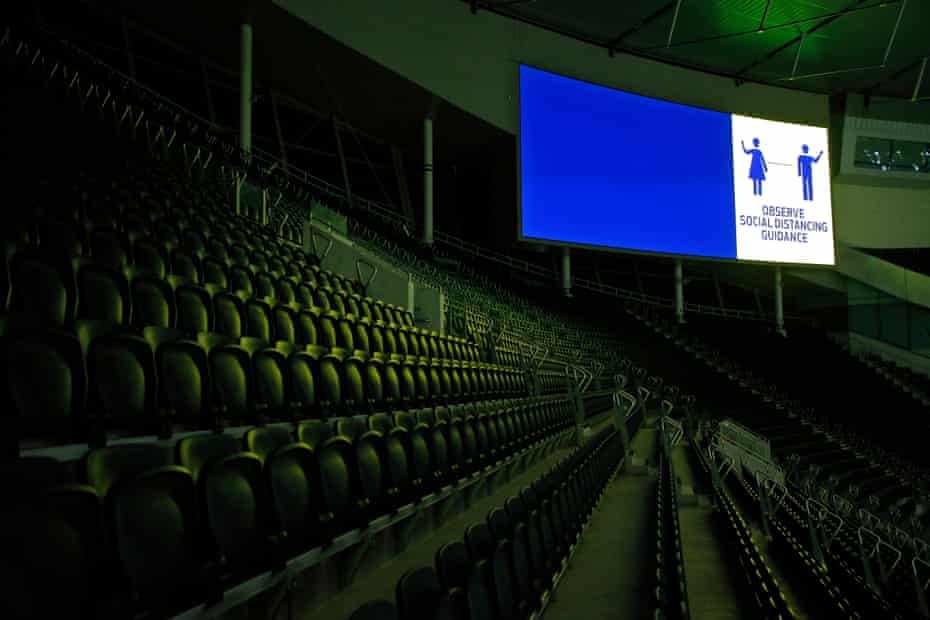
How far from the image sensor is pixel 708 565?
261 centimetres

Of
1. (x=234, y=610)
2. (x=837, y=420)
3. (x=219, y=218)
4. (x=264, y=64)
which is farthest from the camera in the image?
(x=837, y=420)

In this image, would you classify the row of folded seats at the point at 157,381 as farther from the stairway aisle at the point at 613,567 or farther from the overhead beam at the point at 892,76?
the overhead beam at the point at 892,76

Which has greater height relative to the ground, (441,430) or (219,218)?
(219,218)

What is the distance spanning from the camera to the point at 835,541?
177 inches

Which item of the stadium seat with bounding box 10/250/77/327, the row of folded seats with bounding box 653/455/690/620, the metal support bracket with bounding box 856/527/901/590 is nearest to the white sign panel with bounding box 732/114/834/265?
the metal support bracket with bounding box 856/527/901/590

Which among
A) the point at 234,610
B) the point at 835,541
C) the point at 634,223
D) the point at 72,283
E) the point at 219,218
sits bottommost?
the point at 835,541

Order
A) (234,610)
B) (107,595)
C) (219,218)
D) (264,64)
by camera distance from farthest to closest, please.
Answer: (264,64), (219,218), (234,610), (107,595)

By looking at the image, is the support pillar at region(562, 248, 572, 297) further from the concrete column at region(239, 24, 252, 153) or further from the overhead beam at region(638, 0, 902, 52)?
the concrete column at region(239, 24, 252, 153)

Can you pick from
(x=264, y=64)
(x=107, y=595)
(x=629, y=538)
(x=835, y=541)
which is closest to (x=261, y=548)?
(x=107, y=595)

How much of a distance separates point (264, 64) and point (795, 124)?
28.9 ft

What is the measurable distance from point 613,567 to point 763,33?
10927mm

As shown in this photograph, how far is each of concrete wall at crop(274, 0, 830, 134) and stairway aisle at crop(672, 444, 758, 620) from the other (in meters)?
5.95

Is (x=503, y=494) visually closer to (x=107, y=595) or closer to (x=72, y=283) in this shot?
(x=72, y=283)

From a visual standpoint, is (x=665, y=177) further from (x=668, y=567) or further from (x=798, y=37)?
(x=668, y=567)
